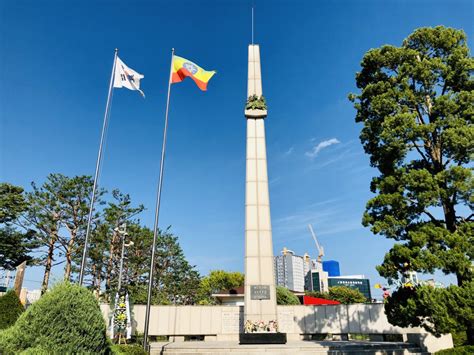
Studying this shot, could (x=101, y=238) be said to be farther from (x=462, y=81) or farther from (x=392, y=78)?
(x=462, y=81)

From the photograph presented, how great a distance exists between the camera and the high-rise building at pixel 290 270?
188 meters

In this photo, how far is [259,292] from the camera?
1700 cm

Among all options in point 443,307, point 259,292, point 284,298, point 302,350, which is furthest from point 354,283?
point 443,307

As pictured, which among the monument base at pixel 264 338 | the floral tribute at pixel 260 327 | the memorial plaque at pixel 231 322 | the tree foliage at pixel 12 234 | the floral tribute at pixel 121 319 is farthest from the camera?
the tree foliage at pixel 12 234

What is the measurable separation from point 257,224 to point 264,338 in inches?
237

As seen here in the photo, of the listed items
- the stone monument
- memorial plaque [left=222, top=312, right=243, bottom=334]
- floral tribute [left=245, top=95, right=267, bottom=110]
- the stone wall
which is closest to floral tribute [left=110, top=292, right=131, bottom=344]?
the stone wall

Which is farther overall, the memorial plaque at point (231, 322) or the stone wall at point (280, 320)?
the memorial plaque at point (231, 322)

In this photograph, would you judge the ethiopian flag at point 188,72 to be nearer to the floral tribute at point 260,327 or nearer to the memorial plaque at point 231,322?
the floral tribute at point 260,327

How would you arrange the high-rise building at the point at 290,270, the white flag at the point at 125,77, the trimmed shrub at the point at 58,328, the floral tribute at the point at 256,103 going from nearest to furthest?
the trimmed shrub at the point at 58,328
the white flag at the point at 125,77
the floral tribute at the point at 256,103
the high-rise building at the point at 290,270

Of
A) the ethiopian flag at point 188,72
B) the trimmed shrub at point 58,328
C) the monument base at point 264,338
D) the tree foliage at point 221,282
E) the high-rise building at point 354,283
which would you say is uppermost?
the ethiopian flag at point 188,72

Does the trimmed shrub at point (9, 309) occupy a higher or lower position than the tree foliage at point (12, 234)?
A: lower

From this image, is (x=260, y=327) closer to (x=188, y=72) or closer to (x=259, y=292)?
(x=259, y=292)

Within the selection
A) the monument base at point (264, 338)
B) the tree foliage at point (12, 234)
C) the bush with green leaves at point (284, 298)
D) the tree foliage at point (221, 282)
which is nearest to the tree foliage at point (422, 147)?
the monument base at point (264, 338)

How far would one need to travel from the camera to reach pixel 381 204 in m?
11.4
